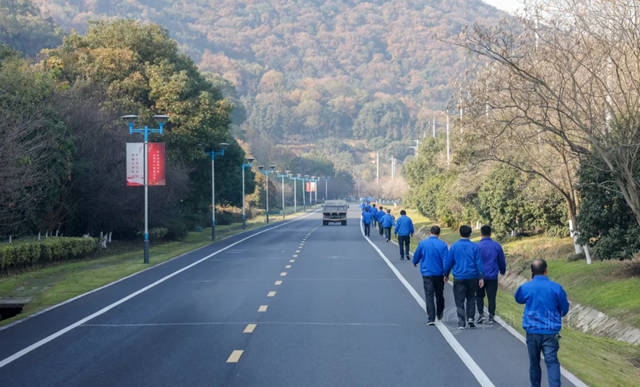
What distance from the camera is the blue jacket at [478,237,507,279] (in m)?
15.7

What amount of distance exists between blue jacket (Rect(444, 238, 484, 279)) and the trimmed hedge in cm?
1900

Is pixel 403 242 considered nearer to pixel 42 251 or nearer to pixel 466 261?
pixel 42 251

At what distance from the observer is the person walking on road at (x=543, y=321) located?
9633 millimetres

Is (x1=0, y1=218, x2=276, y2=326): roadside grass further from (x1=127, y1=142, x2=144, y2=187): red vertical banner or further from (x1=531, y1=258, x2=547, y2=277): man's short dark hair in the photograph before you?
(x1=531, y1=258, x2=547, y2=277): man's short dark hair

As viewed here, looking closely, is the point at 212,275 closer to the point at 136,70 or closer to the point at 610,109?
the point at 610,109

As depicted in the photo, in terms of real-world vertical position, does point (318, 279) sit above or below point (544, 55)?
below

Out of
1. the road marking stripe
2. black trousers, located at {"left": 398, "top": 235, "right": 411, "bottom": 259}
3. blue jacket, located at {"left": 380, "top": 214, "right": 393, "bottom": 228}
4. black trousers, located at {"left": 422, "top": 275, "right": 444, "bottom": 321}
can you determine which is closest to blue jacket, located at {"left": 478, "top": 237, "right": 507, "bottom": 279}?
black trousers, located at {"left": 422, "top": 275, "right": 444, "bottom": 321}

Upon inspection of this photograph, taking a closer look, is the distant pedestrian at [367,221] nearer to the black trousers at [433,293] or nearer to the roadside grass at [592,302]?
the roadside grass at [592,302]

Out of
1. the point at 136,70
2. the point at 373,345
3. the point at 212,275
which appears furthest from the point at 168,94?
the point at 373,345

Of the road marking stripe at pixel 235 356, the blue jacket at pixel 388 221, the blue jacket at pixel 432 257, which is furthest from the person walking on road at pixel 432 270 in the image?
the blue jacket at pixel 388 221

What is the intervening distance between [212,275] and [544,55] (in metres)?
12.4

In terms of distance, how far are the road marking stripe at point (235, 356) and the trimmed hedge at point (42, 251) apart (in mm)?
18779

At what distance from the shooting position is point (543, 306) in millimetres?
9812

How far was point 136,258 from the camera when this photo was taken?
125ft
